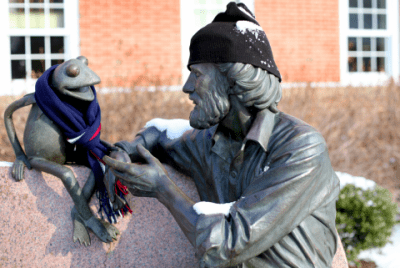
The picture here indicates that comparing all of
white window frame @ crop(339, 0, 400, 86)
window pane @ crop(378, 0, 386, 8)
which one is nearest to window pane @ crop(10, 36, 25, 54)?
white window frame @ crop(339, 0, 400, 86)

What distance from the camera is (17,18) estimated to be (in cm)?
845

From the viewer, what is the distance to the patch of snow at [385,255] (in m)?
4.22

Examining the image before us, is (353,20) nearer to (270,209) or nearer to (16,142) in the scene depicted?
(16,142)

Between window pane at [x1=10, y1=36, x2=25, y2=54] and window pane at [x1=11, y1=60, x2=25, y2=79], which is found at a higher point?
window pane at [x1=10, y1=36, x2=25, y2=54]

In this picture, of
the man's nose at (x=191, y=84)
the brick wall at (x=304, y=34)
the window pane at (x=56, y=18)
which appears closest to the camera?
the man's nose at (x=191, y=84)

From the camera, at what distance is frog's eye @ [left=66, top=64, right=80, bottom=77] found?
2.02 m

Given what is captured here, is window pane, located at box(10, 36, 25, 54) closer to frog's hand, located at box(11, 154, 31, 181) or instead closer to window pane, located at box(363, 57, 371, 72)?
frog's hand, located at box(11, 154, 31, 181)

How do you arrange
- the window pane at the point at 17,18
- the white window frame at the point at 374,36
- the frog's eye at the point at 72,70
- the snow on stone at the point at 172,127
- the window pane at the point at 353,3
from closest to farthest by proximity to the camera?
the frog's eye at the point at 72,70 < the snow on stone at the point at 172,127 < the window pane at the point at 17,18 < the white window frame at the point at 374,36 < the window pane at the point at 353,3

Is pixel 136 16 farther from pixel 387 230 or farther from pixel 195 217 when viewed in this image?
pixel 195 217

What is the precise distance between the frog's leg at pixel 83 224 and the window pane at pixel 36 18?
7359 millimetres

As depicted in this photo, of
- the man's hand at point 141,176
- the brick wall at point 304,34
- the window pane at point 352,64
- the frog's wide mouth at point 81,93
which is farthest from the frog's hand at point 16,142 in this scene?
the window pane at point 352,64

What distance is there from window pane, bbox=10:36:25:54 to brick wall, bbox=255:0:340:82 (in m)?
4.94

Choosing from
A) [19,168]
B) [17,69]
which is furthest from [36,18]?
[19,168]

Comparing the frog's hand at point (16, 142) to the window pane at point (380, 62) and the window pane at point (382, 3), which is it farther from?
the window pane at point (382, 3)
